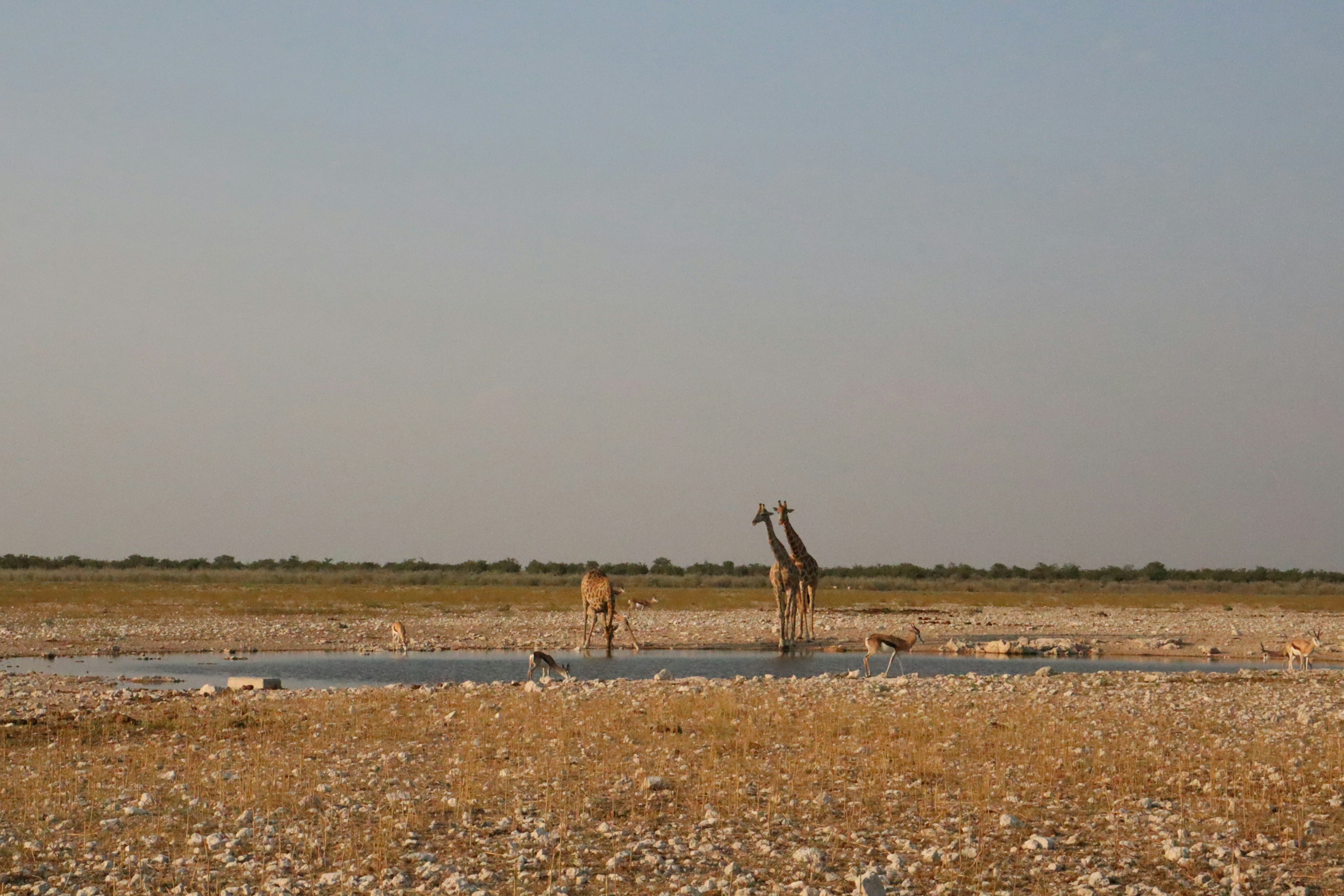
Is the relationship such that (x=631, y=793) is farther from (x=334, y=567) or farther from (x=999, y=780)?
(x=334, y=567)

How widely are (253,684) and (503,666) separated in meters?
6.55

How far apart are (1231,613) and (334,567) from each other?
71.0 metres

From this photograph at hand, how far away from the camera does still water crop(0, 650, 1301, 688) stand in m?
26.2

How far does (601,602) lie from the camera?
1268 inches

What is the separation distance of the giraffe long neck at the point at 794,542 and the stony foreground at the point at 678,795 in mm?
13785

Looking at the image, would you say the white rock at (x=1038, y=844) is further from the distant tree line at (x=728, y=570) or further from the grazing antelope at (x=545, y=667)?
the distant tree line at (x=728, y=570)

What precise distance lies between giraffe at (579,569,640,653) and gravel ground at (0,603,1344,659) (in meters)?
1.09

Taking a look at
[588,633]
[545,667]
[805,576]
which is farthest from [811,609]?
[545,667]

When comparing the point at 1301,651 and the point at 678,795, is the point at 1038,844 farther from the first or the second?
the point at 1301,651

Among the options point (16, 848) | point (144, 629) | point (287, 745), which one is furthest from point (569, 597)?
point (16, 848)

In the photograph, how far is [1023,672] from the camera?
26328 millimetres

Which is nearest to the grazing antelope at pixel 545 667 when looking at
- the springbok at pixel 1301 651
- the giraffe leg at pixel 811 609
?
the giraffe leg at pixel 811 609

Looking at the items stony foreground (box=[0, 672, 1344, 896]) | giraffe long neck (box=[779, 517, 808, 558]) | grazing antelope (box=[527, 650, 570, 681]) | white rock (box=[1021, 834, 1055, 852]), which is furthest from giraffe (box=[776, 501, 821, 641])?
white rock (box=[1021, 834, 1055, 852])

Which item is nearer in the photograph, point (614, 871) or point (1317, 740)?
point (614, 871)
